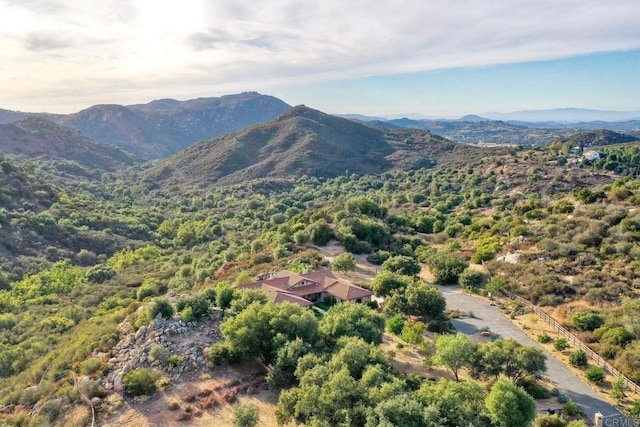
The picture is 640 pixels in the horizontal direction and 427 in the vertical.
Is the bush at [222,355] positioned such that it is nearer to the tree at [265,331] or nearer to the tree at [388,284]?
the tree at [265,331]

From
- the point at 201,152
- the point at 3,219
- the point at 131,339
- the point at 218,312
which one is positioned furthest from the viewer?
the point at 201,152

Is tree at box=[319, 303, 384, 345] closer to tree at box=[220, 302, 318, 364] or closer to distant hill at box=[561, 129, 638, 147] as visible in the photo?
tree at box=[220, 302, 318, 364]

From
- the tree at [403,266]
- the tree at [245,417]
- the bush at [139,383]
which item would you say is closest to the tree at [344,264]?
the tree at [403,266]

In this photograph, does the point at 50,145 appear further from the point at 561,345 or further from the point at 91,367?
the point at 561,345

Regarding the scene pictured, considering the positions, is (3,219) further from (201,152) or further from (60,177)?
(201,152)

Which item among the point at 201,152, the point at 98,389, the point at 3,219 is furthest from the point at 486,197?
the point at 201,152
